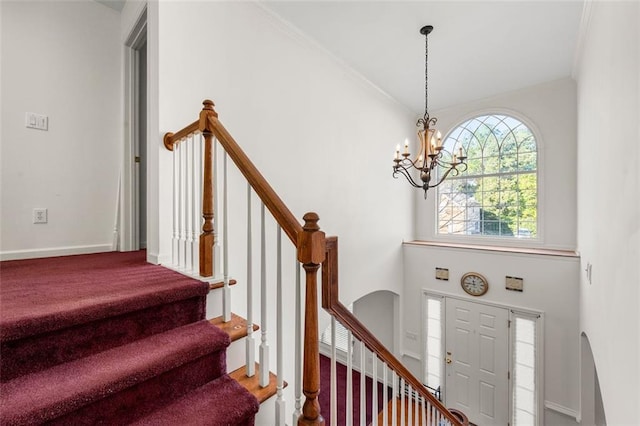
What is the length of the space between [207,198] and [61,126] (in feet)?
6.14

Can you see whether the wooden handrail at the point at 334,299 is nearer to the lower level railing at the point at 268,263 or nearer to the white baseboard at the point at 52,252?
the lower level railing at the point at 268,263

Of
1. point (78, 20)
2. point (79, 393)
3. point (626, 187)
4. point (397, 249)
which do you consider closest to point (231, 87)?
point (78, 20)

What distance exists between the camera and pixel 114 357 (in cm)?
119

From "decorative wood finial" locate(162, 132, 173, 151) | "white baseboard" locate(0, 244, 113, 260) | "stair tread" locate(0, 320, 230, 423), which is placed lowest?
"stair tread" locate(0, 320, 230, 423)

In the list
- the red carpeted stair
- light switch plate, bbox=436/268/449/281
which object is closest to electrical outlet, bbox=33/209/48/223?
the red carpeted stair

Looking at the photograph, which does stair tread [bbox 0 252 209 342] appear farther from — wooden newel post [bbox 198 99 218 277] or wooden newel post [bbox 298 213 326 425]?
wooden newel post [bbox 298 213 326 425]

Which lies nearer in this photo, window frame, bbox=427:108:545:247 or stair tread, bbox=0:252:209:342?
stair tread, bbox=0:252:209:342

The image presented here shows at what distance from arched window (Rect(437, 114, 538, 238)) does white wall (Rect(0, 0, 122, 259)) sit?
4451mm

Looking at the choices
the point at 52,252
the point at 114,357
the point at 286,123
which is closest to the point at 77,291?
the point at 114,357

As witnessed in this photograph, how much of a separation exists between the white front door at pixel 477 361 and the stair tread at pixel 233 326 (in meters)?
4.15

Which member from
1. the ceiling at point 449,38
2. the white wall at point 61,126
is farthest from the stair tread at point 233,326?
the ceiling at point 449,38

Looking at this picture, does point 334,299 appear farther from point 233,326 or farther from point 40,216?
point 40,216

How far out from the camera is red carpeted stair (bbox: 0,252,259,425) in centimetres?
98

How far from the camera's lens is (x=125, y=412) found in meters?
1.08
